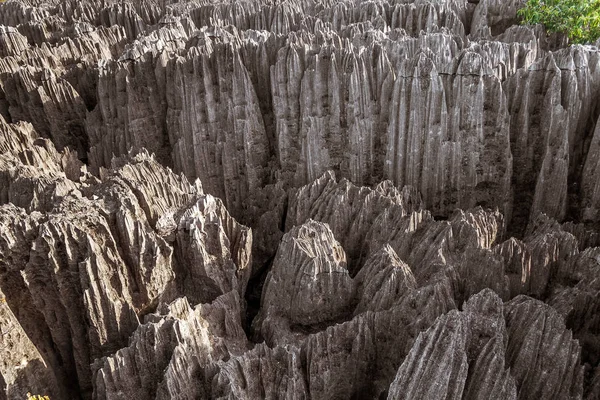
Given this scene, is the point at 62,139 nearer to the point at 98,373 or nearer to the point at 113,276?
the point at 113,276

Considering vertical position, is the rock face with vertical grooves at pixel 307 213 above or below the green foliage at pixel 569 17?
below

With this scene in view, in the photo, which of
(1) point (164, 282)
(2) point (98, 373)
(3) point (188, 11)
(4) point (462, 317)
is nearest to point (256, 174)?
(1) point (164, 282)

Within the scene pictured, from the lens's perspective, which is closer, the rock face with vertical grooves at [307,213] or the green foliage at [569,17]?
the rock face with vertical grooves at [307,213]

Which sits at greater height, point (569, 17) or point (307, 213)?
point (569, 17)

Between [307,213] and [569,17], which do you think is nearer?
[307,213]
